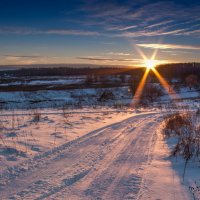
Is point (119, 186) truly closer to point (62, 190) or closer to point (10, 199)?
point (62, 190)

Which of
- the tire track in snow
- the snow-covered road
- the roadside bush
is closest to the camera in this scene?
the snow-covered road

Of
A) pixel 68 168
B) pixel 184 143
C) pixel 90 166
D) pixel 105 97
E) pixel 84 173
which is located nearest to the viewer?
pixel 84 173

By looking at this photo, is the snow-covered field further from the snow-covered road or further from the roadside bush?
the roadside bush

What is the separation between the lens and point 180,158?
734cm

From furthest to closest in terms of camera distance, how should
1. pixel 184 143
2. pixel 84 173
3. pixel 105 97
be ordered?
pixel 105 97 → pixel 184 143 → pixel 84 173

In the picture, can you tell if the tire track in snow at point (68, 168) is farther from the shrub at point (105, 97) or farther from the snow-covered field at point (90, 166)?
the shrub at point (105, 97)

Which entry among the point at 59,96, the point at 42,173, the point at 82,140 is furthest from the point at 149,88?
the point at 42,173

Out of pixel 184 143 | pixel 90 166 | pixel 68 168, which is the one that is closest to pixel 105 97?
pixel 184 143

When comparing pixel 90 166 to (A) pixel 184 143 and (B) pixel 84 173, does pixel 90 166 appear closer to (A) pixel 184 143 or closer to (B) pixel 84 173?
(B) pixel 84 173

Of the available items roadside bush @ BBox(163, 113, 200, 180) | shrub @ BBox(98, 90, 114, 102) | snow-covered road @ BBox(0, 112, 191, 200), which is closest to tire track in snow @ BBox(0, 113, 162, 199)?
snow-covered road @ BBox(0, 112, 191, 200)

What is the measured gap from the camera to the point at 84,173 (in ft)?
19.0

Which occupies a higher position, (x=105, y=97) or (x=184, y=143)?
(x=105, y=97)

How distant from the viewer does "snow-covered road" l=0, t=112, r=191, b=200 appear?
4836 millimetres

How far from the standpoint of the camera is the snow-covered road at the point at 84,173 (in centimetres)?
484
